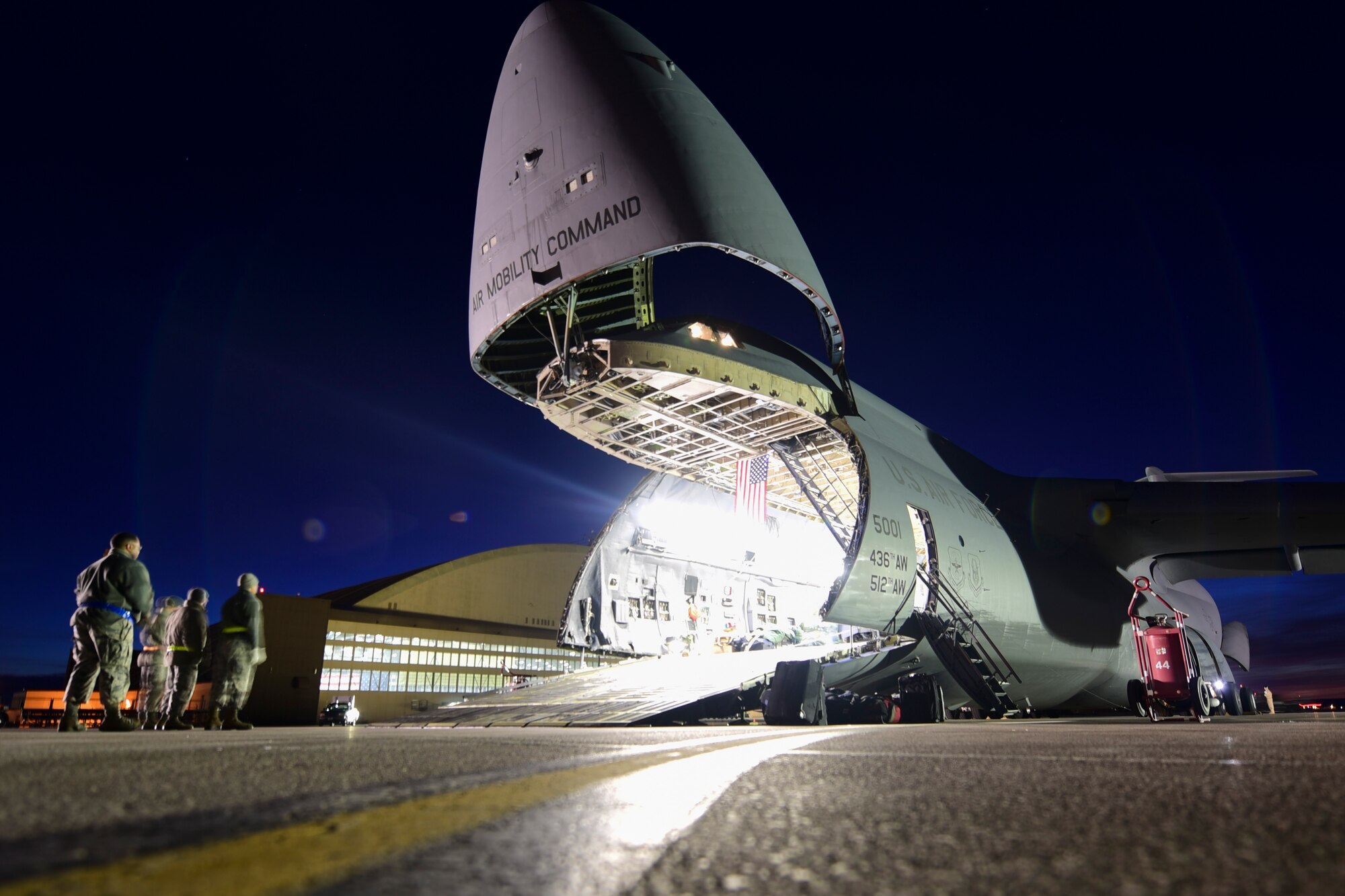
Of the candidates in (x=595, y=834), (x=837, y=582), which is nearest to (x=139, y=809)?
(x=595, y=834)

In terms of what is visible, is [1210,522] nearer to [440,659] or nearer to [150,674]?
[150,674]

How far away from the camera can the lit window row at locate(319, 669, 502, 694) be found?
31938 millimetres

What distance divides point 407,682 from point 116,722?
3066 cm

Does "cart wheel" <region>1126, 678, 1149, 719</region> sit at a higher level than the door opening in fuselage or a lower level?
lower

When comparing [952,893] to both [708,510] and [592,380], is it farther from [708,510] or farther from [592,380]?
[708,510]

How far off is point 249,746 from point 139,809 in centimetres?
190

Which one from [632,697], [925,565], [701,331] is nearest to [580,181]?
[701,331]

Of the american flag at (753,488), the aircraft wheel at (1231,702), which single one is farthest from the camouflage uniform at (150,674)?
the aircraft wheel at (1231,702)

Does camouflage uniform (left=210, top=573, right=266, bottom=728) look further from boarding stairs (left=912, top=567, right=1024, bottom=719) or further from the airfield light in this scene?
boarding stairs (left=912, top=567, right=1024, bottom=719)

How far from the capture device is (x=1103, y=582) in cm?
1744

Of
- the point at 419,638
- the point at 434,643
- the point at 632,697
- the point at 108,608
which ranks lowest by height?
the point at 434,643

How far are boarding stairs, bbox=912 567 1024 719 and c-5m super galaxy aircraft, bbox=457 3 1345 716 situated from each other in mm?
47

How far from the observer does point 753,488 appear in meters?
18.3

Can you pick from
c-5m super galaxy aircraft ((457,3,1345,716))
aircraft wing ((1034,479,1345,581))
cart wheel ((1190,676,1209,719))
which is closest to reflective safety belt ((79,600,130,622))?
c-5m super galaxy aircraft ((457,3,1345,716))
